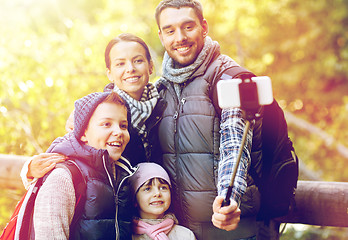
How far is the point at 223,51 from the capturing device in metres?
9.66

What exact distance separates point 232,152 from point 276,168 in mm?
379

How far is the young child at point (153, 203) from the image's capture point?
246 cm

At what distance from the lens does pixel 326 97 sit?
1209 centimetres

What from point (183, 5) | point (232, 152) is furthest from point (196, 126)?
point (183, 5)

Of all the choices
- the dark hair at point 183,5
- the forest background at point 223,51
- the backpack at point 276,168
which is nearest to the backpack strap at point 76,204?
the backpack at point 276,168

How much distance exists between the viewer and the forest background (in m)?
5.60

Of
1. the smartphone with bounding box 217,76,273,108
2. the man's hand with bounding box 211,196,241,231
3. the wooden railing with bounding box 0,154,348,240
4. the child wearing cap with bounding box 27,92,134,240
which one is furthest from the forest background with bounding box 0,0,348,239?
the smartphone with bounding box 217,76,273,108

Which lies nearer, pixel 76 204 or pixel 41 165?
pixel 76 204

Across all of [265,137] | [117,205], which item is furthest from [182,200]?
[265,137]

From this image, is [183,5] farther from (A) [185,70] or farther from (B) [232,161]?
(B) [232,161]

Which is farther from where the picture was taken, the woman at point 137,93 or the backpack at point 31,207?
the woman at point 137,93

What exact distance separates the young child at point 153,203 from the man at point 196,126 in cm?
7

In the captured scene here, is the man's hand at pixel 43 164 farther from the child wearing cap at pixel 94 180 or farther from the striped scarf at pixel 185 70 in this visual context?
the striped scarf at pixel 185 70

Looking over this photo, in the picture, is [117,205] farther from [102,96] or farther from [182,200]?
[102,96]
